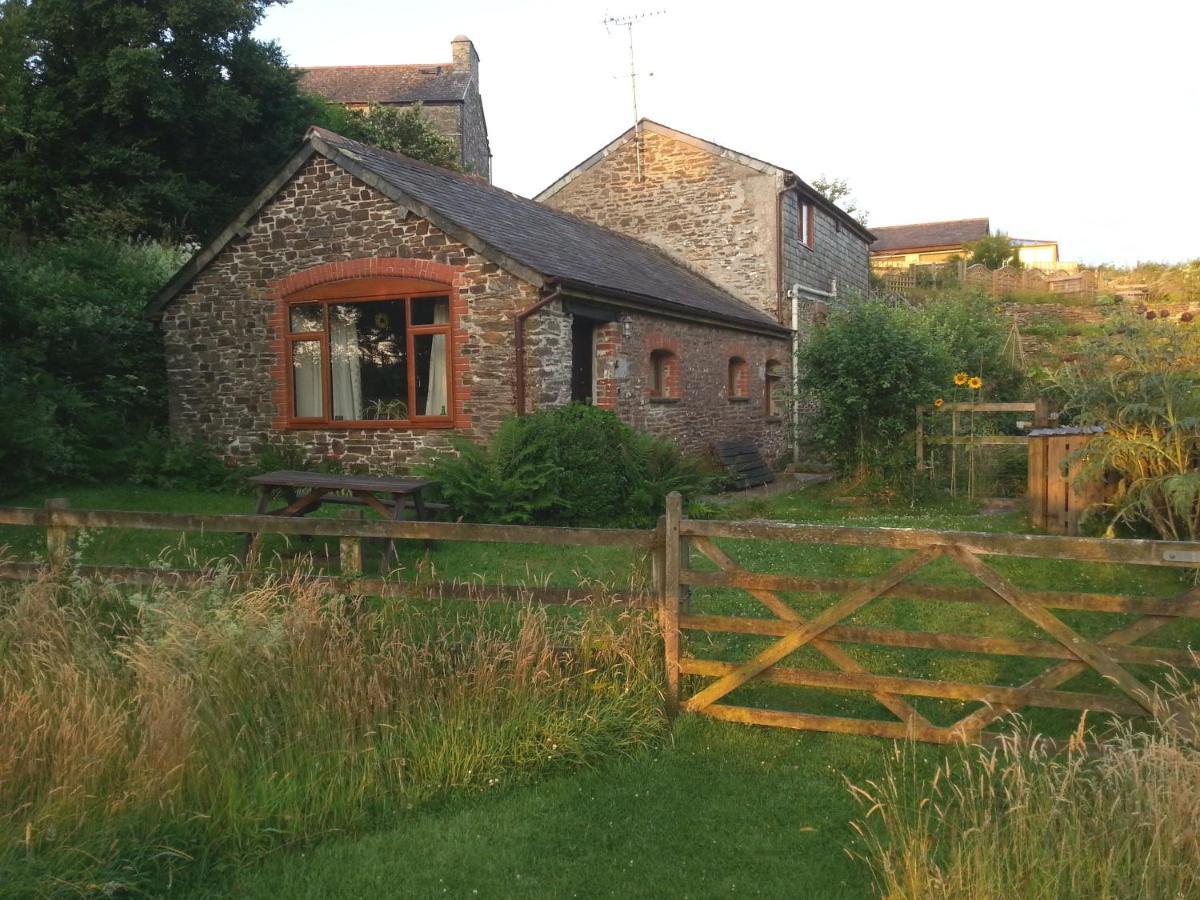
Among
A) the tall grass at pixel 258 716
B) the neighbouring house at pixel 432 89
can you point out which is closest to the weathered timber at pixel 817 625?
the tall grass at pixel 258 716

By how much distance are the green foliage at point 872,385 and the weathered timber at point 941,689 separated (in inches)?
341

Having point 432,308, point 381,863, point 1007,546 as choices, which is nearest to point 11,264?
point 432,308

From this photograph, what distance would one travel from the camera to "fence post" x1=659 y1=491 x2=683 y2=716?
475cm

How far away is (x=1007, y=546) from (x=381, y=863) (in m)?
3.04

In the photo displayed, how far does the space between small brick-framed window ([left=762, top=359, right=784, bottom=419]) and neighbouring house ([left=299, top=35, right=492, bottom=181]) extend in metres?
18.1

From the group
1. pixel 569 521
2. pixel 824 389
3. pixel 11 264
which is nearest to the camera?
pixel 569 521

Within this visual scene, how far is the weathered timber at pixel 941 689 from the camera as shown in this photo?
4.19m

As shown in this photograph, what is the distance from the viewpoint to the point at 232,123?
2012 centimetres

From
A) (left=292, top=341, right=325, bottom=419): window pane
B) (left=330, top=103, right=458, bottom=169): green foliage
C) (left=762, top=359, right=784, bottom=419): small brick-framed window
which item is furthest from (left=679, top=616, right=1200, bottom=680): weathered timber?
(left=330, top=103, right=458, bottom=169): green foliage

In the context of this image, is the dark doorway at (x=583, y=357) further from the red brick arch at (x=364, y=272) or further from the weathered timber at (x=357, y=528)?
the weathered timber at (x=357, y=528)

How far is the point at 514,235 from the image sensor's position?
13.3 metres

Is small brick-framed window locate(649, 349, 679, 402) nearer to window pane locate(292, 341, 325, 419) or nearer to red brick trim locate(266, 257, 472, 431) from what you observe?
red brick trim locate(266, 257, 472, 431)

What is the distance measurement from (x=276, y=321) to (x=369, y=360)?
1580 mm

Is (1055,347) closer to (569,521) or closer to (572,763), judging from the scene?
(569,521)
